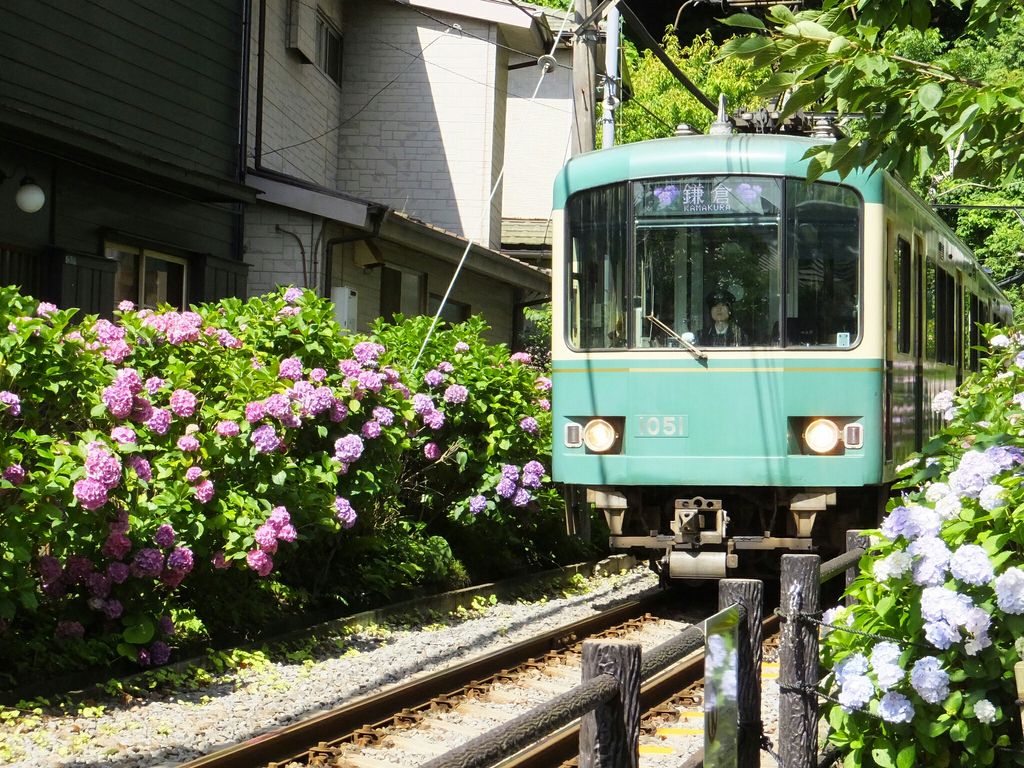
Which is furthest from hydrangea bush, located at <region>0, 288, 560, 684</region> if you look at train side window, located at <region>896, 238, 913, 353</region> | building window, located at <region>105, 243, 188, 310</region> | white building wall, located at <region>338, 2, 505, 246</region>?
white building wall, located at <region>338, 2, 505, 246</region>

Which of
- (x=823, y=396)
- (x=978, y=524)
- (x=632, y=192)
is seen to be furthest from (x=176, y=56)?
(x=978, y=524)

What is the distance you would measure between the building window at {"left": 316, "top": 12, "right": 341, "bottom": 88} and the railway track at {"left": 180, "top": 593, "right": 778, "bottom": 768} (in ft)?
38.2

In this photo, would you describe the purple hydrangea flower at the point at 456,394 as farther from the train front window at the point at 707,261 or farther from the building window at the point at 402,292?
the building window at the point at 402,292

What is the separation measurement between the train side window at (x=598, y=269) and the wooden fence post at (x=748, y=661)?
5.41 metres

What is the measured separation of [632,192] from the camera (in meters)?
9.66

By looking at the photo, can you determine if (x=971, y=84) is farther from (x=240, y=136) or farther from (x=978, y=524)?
(x=240, y=136)

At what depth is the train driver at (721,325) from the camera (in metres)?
9.41

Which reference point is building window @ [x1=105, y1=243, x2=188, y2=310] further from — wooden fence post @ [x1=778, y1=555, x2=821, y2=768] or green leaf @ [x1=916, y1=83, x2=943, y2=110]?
green leaf @ [x1=916, y1=83, x2=943, y2=110]

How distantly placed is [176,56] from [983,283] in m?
9.87

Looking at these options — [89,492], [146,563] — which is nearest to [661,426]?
[146,563]

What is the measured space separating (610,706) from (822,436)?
642 cm

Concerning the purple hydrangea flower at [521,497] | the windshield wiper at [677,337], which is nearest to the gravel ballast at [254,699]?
the purple hydrangea flower at [521,497]

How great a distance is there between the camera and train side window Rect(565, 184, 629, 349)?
9656mm

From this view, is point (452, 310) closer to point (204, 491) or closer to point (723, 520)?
point (723, 520)
